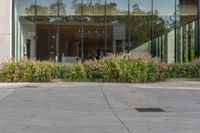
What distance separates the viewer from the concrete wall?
29.2 meters

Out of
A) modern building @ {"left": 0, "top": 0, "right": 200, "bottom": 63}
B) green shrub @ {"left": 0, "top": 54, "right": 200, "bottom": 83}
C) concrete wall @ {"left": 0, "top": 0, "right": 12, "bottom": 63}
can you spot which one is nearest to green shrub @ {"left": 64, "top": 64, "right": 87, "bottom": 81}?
green shrub @ {"left": 0, "top": 54, "right": 200, "bottom": 83}

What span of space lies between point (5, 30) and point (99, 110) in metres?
16.5

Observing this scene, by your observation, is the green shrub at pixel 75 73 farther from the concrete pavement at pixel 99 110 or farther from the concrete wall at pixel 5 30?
the concrete wall at pixel 5 30

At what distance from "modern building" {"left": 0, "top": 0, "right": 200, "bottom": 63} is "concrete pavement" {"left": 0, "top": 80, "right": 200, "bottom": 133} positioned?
31.6 feet

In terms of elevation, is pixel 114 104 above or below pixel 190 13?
below

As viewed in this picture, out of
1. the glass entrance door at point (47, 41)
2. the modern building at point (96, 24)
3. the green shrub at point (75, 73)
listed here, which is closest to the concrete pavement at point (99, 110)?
the green shrub at point (75, 73)

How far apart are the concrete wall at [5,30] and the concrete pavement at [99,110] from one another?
884cm

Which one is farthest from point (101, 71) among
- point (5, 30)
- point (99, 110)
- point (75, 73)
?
point (99, 110)

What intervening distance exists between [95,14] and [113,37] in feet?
5.99

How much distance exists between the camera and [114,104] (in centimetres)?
1567

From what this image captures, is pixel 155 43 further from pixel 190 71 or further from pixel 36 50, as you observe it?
pixel 36 50

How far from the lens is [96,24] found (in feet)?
102

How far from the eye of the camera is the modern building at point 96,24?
101 ft

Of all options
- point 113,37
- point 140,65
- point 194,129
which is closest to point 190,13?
point 113,37
